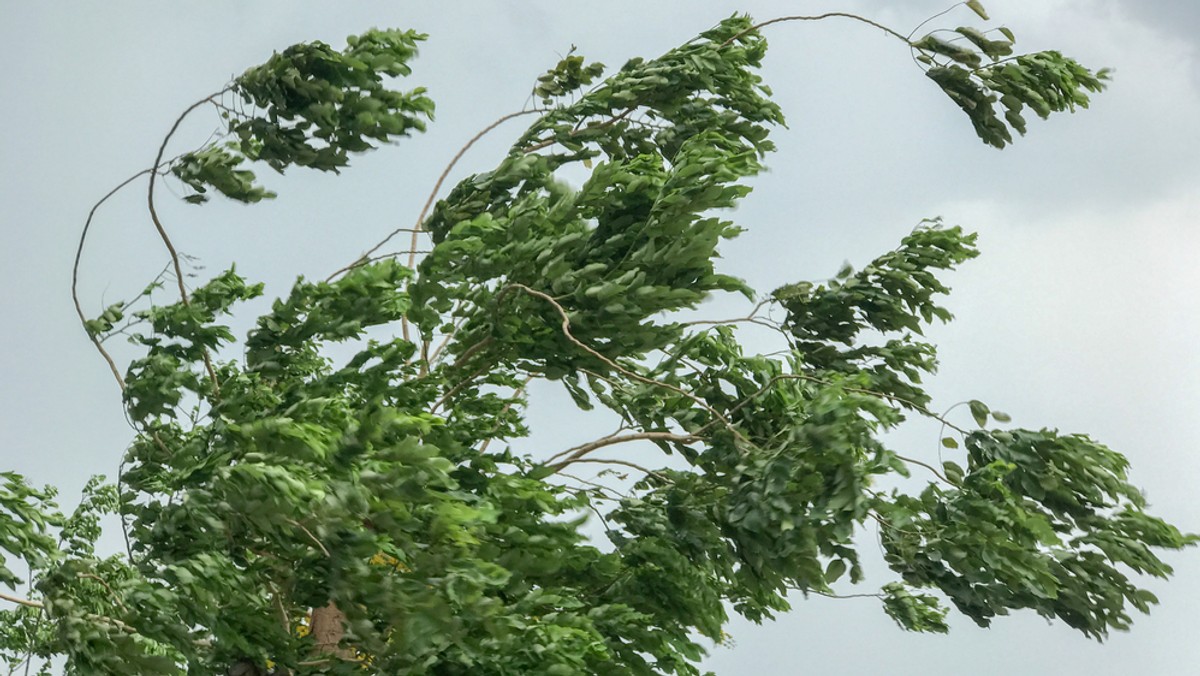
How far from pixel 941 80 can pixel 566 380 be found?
3.75 m

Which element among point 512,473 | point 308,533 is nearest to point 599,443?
point 512,473

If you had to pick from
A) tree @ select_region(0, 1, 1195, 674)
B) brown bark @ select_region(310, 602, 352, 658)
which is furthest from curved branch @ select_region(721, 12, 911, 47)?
brown bark @ select_region(310, 602, 352, 658)

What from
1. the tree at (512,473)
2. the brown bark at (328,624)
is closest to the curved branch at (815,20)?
the tree at (512,473)

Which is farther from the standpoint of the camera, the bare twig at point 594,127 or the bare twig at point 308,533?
the bare twig at point 594,127

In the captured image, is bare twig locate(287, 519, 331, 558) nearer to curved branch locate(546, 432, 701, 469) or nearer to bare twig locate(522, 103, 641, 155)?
curved branch locate(546, 432, 701, 469)

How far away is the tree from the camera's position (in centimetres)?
682

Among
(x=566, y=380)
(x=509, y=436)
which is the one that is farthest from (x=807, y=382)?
(x=509, y=436)

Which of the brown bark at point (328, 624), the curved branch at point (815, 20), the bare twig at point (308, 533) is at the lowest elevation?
the bare twig at point (308, 533)

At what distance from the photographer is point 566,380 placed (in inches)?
376

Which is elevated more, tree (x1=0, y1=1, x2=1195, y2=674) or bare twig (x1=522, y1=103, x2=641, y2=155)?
bare twig (x1=522, y1=103, x2=641, y2=155)

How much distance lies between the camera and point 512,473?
29.9 feet

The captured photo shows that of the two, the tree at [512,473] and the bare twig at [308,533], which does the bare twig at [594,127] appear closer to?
the tree at [512,473]

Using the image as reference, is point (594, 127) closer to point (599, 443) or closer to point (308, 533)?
point (599, 443)

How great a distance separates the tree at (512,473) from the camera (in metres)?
6.82
